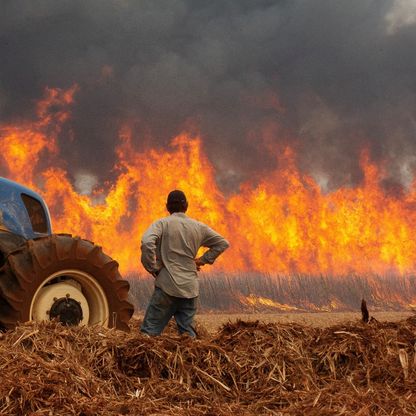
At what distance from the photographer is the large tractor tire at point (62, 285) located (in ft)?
24.1

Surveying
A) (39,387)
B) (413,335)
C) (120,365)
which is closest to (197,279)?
(120,365)

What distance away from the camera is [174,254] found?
7.53 meters

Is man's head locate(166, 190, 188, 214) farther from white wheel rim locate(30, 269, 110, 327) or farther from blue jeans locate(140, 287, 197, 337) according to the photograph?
white wheel rim locate(30, 269, 110, 327)

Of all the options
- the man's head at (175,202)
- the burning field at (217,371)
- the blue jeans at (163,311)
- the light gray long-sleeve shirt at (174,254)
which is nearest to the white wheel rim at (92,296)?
the blue jeans at (163,311)

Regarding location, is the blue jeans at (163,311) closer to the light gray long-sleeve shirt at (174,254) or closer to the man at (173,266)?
the man at (173,266)

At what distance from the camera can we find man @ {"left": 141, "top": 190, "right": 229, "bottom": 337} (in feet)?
24.3

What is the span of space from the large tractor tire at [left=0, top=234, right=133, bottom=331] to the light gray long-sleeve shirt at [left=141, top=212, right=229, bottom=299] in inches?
40.2

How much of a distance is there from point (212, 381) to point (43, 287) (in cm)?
335

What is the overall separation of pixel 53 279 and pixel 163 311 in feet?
5.56

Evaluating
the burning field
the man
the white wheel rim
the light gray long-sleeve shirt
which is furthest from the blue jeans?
the burning field

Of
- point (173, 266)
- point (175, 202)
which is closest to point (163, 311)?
point (173, 266)

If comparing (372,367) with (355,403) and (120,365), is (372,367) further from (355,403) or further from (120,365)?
(120,365)

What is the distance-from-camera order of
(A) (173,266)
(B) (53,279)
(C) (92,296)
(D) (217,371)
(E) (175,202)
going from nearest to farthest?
1. (D) (217,371)
2. (A) (173,266)
3. (E) (175,202)
4. (B) (53,279)
5. (C) (92,296)

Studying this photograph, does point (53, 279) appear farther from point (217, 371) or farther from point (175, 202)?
point (217, 371)
